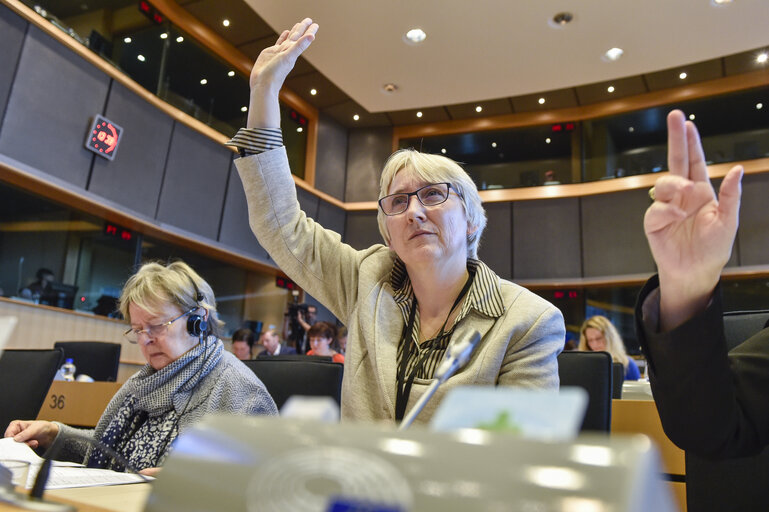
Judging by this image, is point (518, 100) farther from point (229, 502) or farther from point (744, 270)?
point (229, 502)

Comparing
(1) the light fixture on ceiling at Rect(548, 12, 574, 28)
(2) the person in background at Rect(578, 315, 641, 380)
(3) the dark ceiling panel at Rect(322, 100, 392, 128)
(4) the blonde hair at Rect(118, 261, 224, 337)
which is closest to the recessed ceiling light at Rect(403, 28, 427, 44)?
(1) the light fixture on ceiling at Rect(548, 12, 574, 28)

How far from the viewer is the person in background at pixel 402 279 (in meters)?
1.13

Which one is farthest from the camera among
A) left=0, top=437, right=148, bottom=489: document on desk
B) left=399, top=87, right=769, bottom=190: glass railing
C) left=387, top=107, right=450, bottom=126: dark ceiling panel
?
left=387, top=107, right=450, bottom=126: dark ceiling panel

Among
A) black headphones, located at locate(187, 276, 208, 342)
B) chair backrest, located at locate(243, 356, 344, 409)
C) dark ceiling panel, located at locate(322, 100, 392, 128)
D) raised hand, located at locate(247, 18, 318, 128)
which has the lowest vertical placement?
chair backrest, located at locate(243, 356, 344, 409)

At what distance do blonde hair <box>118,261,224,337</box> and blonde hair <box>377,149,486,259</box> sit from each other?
0.67 metres

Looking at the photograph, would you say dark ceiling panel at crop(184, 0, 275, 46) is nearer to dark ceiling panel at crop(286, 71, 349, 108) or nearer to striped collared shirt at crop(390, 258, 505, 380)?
dark ceiling panel at crop(286, 71, 349, 108)

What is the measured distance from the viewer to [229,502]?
14.1 inches

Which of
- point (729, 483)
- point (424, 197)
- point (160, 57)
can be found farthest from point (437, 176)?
point (160, 57)

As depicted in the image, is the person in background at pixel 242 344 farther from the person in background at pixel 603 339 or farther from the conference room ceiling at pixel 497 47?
the conference room ceiling at pixel 497 47

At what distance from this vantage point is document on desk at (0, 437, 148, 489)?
87 centimetres

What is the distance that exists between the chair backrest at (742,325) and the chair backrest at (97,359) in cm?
346

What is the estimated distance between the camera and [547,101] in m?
7.86

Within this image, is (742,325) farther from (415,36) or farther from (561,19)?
(415,36)

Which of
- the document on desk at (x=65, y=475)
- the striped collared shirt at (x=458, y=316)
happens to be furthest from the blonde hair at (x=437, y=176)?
the document on desk at (x=65, y=475)
